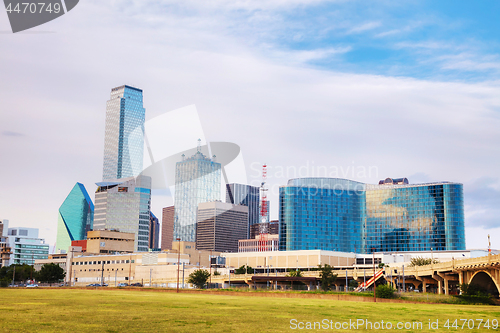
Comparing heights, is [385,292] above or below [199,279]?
above

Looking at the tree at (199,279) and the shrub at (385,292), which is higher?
the shrub at (385,292)

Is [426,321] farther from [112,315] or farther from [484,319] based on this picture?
[112,315]

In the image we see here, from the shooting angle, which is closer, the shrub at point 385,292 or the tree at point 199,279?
the shrub at point 385,292

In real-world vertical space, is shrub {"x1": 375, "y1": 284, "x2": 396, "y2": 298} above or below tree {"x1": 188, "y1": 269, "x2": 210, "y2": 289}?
above

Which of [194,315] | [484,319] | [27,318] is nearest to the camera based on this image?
[27,318]

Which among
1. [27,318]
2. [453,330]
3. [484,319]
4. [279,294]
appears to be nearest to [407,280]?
[279,294]

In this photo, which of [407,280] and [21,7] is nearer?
[21,7]

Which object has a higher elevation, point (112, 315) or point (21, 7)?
point (21, 7)

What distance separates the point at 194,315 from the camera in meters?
39.8

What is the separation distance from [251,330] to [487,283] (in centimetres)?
8822

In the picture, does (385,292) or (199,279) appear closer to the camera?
(385,292)

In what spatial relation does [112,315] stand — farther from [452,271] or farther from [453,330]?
[452,271]

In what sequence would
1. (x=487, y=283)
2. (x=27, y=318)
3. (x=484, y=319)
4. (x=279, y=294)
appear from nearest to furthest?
(x=27, y=318), (x=484, y=319), (x=279, y=294), (x=487, y=283)

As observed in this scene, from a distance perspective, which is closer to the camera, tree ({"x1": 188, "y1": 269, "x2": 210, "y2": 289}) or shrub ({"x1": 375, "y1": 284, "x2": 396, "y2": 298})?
shrub ({"x1": 375, "y1": 284, "x2": 396, "y2": 298})
